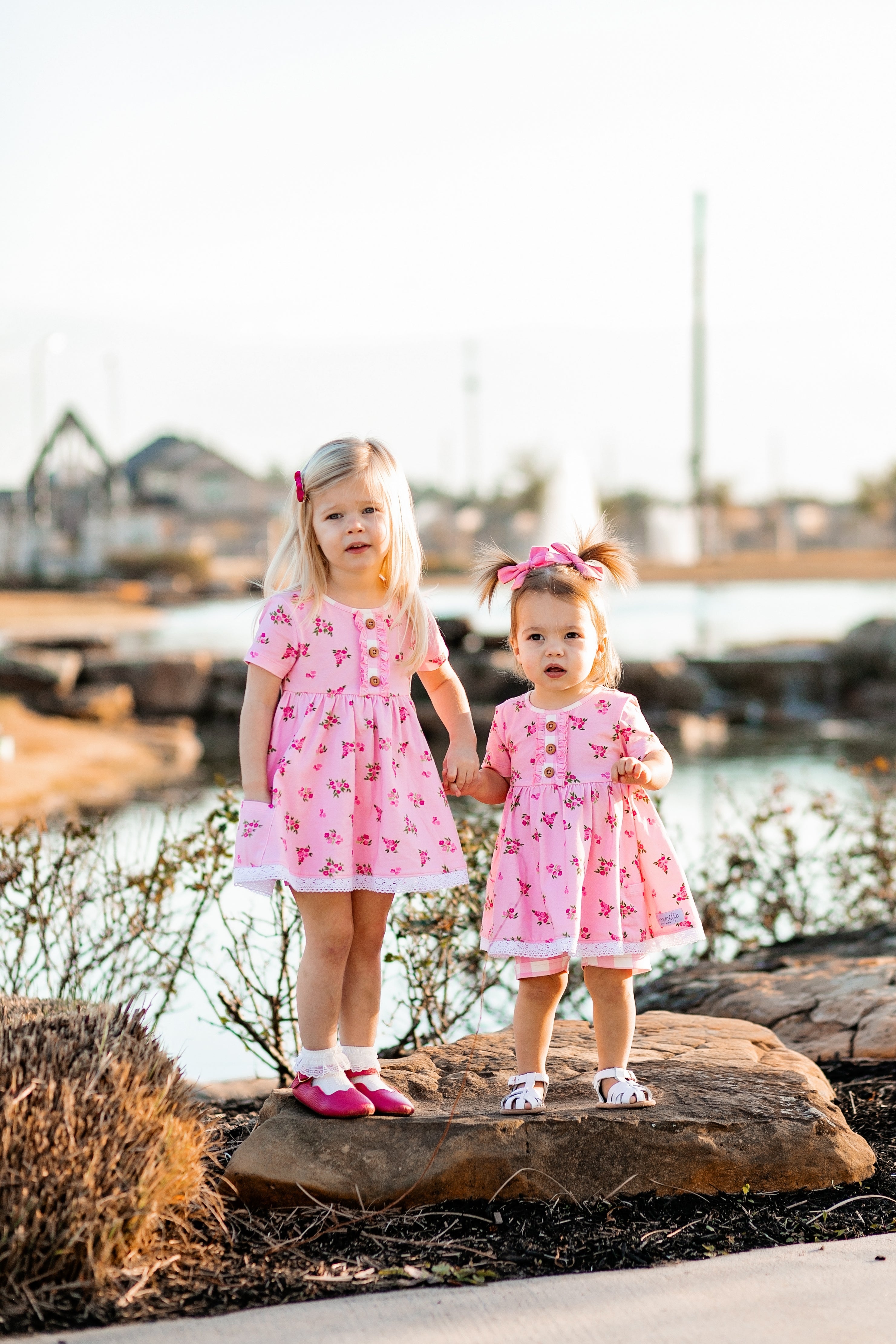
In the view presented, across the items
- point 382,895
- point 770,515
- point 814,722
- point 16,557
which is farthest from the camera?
point 770,515

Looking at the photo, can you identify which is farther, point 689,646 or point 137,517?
point 137,517

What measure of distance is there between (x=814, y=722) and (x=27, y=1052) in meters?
16.5

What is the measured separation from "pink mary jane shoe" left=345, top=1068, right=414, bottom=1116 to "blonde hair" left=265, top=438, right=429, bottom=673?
3.04 feet

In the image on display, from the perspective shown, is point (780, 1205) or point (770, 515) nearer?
point (780, 1205)

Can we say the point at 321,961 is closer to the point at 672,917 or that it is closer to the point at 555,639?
the point at 672,917

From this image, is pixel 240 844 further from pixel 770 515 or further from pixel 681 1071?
pixel 770 515

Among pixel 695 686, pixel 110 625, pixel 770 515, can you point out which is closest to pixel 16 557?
pixel 110 625

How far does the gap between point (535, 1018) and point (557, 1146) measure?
0.29 meters

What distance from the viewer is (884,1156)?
3.32m

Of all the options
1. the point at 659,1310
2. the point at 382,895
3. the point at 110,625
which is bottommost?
the point at 659,1310

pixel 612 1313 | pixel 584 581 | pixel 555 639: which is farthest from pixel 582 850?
pixel 612 1313

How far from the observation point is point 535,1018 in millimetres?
3193

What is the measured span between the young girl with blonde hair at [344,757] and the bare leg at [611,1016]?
1.29 ft

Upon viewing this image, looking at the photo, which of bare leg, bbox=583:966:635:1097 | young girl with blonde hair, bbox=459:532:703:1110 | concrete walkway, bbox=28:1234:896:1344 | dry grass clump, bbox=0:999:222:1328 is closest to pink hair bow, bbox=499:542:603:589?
young girl with blonde hair, bbox=459:532:703:1110
